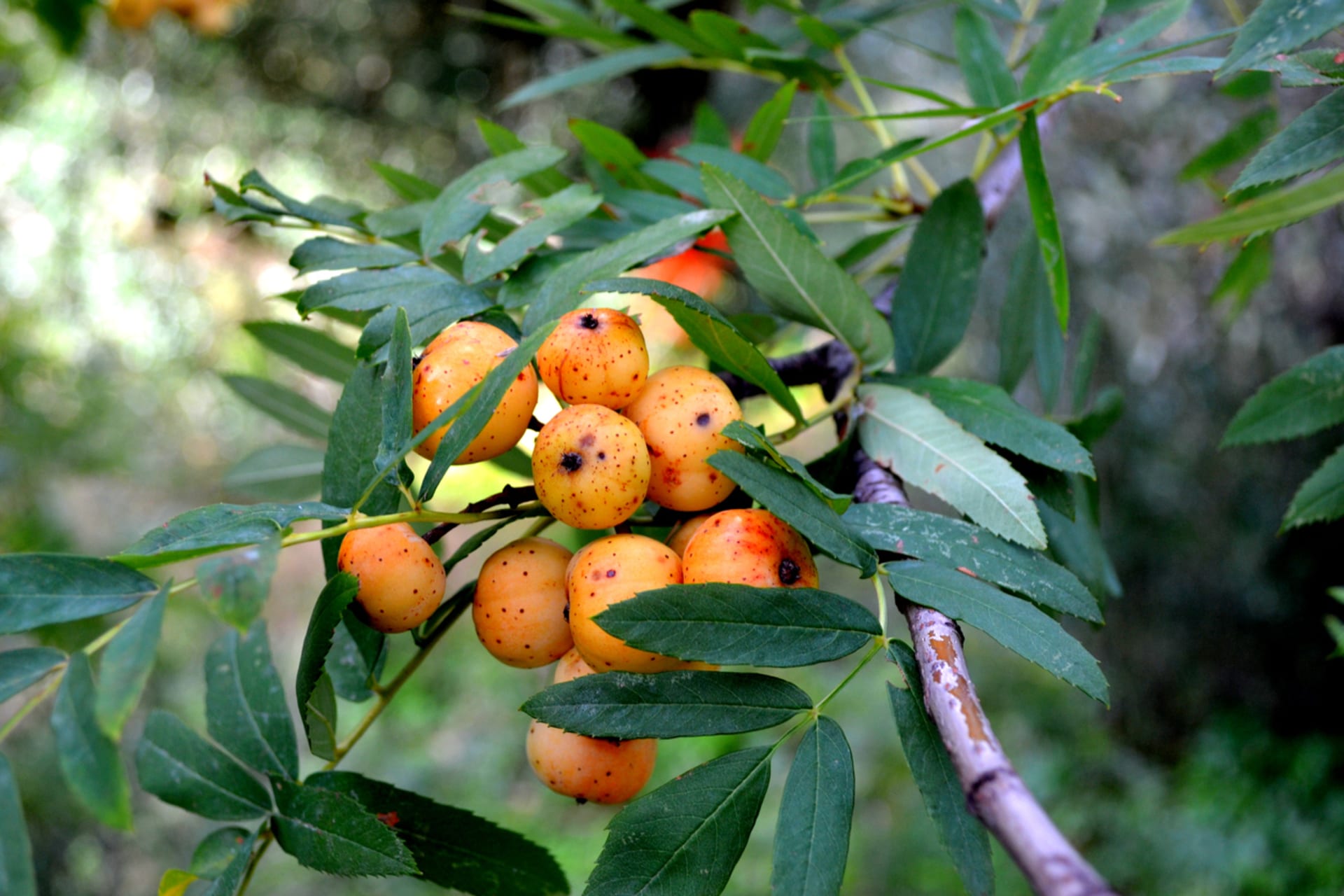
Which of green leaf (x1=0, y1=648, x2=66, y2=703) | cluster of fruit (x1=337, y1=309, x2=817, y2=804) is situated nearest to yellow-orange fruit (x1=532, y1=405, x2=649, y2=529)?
cluster of fruit (x1=337, y1=309, x2=817, y2=804)

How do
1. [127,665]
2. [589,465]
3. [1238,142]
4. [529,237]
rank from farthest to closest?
[1238,142]
[529,237]
[589,465]
[127,665]

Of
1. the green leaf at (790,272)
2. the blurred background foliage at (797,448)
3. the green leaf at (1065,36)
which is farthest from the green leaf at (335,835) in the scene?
the blurred background foliage at (797,448)

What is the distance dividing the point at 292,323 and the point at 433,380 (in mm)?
283

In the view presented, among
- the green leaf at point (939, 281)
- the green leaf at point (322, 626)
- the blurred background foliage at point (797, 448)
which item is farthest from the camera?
the blurred background foliage at point (797, 448)

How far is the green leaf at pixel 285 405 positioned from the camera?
726 mm

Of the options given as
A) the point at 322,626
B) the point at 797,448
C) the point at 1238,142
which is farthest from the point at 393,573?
the point at 797,448

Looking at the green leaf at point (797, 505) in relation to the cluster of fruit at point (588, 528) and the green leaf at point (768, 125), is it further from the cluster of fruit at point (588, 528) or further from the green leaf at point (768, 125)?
the green leaf at point (768, 125)

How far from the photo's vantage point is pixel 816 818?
1.31 ft

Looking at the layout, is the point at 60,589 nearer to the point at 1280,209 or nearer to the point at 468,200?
the point at 468,200

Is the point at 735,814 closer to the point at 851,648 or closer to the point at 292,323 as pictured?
the point at 851,648

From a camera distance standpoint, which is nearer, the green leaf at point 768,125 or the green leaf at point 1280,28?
the green leaf at point 1280,28

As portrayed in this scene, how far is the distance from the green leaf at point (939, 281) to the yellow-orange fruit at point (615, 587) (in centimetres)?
27

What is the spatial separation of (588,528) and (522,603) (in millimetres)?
54

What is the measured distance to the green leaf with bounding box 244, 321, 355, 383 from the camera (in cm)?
66
